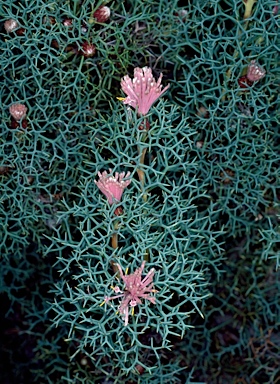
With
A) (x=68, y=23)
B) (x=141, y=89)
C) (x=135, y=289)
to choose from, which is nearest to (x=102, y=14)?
(x=68, y=23)

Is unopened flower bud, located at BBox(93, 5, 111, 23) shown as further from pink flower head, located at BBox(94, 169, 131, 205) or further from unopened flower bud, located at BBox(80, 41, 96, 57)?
pink flower head, located at BBox(94, 169, 131, 205)

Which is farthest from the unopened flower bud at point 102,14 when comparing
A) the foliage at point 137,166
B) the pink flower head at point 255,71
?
the pink flower head at point 255,71

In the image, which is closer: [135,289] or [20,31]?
[135,289]

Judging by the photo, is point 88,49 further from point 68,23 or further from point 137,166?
point 137,166

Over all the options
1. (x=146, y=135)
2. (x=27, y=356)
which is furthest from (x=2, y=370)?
(x=146, y=135)

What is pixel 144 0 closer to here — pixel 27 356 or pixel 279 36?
pixel 279 36
